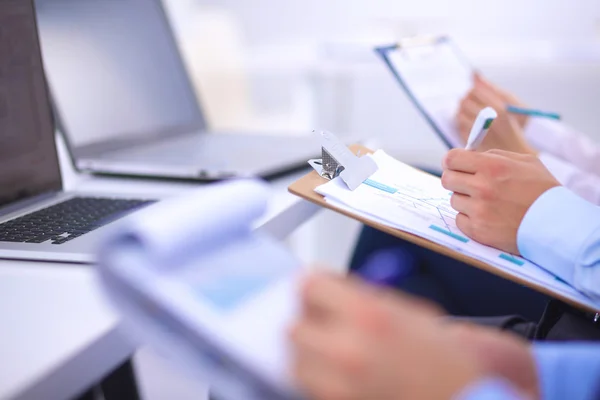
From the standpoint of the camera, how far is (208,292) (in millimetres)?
250

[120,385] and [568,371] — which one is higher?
[568,371]

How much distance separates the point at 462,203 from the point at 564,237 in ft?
0.32

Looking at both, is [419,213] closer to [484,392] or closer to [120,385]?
[484,392]

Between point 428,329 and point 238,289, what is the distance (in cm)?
10

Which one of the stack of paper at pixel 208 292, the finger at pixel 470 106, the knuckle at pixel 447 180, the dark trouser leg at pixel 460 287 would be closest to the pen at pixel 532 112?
the finger at pixel 470 106

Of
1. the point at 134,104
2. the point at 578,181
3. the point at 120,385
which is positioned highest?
the point at 134,104

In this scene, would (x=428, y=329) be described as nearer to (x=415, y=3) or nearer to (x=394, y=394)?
(x=394, y=394)

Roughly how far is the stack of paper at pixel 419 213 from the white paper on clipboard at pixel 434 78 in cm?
20

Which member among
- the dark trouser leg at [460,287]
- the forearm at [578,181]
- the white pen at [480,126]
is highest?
the white pen at [480,126]

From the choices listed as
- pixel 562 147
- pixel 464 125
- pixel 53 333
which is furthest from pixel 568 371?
pixel 562 147

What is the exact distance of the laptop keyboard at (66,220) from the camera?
50cm

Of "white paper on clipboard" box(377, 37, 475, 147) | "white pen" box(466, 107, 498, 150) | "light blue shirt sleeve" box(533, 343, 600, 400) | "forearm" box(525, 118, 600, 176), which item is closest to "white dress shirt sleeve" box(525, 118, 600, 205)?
"forearm" box(525, 118, 600, 176)

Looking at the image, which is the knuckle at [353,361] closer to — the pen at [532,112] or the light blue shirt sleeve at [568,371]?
the light blue shirt sleeve at [568,371]

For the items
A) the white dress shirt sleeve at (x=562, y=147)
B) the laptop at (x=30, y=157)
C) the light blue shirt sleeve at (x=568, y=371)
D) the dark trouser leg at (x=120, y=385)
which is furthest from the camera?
the white dress shirt sleeve at (x=562, y=147)
